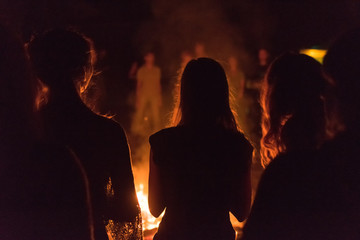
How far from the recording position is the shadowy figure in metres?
0.97

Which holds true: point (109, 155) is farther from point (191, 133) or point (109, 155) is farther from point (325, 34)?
point (325, 34)

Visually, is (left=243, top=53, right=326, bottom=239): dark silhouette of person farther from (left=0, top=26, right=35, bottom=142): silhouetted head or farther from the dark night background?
the dark night background

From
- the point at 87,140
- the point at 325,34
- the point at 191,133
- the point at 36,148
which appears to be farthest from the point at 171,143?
the point at 325,34

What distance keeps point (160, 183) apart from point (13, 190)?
83cm

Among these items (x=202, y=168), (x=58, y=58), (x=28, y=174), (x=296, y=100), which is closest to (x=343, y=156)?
(x=296, y=100)

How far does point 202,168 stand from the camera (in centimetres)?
→ 161

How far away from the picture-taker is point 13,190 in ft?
3.15

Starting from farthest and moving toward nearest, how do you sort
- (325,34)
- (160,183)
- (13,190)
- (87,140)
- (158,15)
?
(158,15), (325,34), (160,183), (87,140), (13,190)

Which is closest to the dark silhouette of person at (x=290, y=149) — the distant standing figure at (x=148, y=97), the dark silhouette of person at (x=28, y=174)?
the dark silhouette of person at (x=28, y=174)

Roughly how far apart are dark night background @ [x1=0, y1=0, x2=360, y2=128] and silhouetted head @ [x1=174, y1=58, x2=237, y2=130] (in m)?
5.77

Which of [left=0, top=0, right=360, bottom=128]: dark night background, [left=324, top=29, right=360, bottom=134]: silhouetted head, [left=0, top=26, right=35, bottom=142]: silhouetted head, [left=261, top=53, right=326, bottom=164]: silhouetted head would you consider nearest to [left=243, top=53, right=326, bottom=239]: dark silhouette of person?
[left=261, top=53, right=326, bottom=164]: silhouetted head

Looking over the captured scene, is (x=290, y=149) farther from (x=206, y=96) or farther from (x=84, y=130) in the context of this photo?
(x=84, y=130)

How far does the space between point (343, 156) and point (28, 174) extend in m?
0.90

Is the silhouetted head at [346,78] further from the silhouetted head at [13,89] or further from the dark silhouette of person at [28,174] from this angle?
the silhouetted head at [13,89]
